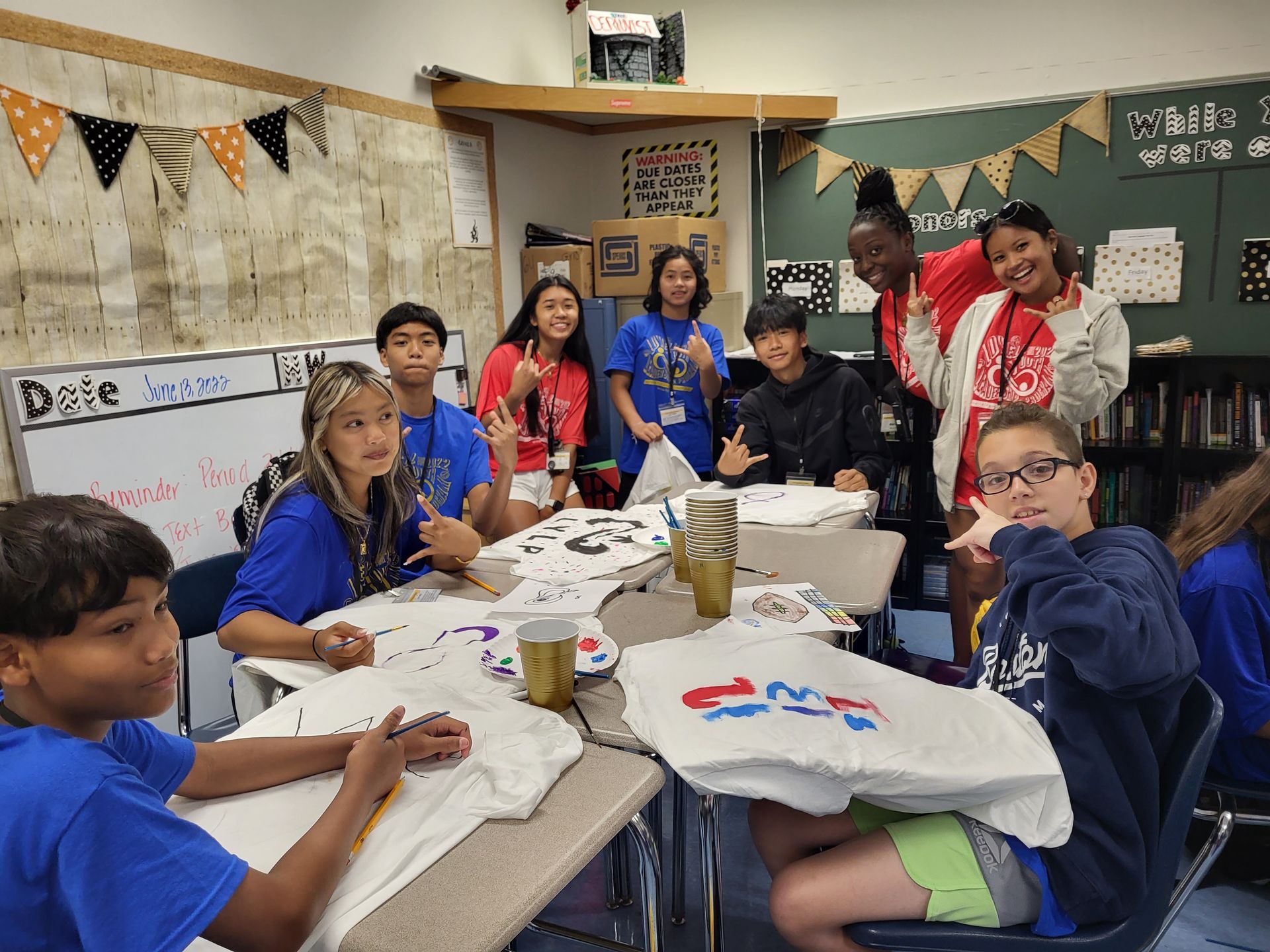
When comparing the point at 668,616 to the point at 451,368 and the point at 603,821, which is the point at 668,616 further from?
the point at 451,368

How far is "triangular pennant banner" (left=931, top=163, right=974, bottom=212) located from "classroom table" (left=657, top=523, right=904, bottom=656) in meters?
2.78

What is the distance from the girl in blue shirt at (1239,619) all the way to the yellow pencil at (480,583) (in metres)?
1.38

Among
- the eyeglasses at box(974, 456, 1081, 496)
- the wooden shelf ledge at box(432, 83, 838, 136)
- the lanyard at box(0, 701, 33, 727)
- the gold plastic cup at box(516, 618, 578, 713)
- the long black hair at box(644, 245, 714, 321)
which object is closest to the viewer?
the lanyard at box(0, 701, 33, 727)

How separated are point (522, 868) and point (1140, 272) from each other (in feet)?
14.3

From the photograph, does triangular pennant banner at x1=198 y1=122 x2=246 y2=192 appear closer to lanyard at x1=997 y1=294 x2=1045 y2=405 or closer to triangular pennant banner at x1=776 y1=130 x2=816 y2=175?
lanyard at x1=997 y1=294 x2=1045 y2=405

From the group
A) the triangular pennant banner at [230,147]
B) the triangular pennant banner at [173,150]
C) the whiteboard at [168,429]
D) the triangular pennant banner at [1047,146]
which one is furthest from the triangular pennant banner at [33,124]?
the triangular pennant banner at [1047,146]

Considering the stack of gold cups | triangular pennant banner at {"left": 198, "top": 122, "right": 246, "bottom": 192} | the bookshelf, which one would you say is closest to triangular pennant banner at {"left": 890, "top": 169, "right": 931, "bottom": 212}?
the bookshelf

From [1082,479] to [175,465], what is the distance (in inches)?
105

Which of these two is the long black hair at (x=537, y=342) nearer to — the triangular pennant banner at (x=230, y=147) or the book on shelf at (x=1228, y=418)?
the triangular pennant banner at (x=230, y=147)

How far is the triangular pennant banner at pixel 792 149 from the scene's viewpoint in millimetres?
4711

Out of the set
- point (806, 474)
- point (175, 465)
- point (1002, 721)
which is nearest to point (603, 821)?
point (1002, 721)

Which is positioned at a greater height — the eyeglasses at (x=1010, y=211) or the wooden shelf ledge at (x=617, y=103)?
the wooden shelf ledge at (x=617, y=103)

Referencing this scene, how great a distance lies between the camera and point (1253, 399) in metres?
3.87

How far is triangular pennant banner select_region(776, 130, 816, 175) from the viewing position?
4711mm
